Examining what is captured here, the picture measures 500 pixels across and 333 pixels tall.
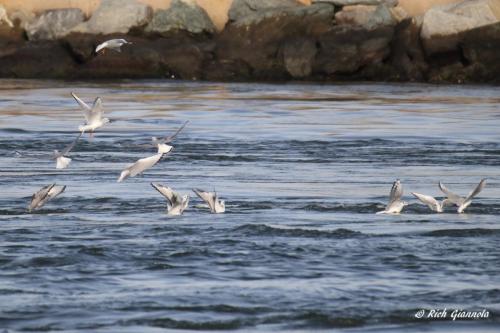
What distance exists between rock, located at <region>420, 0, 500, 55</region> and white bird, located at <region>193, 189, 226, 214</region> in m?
19.2

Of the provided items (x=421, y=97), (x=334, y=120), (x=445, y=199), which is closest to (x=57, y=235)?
(x=445, y=199)

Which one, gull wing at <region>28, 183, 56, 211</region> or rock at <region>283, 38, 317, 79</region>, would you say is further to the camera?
rock at <region>283, 38, 317, 79</region>

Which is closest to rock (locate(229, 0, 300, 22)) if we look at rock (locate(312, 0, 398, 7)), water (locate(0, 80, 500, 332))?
rock (locate(312, 0, 398, 7))

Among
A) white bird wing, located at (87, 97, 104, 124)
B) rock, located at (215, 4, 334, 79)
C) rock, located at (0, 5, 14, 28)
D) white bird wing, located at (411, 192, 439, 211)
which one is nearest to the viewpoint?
white bird wing, located at (411, 192, 439, 211)

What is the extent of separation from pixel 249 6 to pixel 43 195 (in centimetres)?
2219

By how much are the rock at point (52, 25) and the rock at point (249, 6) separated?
346 centimetres

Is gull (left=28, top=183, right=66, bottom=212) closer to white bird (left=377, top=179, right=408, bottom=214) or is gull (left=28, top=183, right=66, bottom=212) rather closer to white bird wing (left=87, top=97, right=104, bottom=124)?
white bird wing (left=87, top=97, right=104, bottom=124)

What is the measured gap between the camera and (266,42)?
3152 cm

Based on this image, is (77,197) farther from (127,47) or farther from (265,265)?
(127,47)

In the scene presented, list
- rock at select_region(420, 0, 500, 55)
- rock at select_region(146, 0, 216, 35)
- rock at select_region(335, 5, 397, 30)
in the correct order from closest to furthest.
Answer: rock at select_region(420, 0, 500, 55), rock at select_region(335, 5, 397, 30), rock at select_region(146, 0, 216, 35)

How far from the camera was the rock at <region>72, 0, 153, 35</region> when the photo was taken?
108 ft

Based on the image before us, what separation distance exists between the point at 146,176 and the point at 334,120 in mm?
6832

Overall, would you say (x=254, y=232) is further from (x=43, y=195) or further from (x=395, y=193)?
(x=43, y=195)

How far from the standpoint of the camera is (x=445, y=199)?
39.3ft
